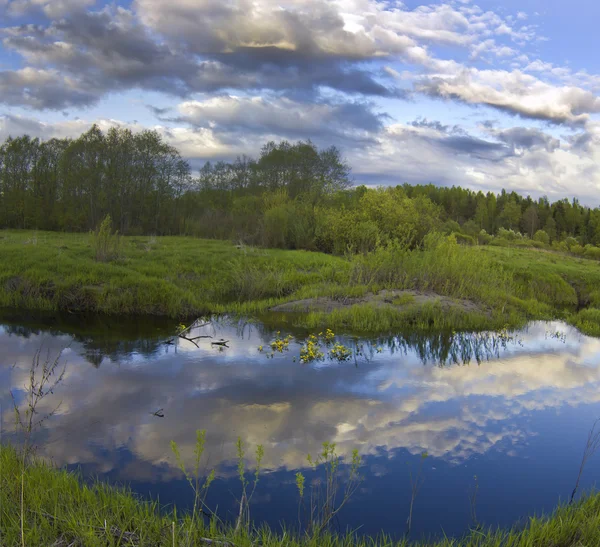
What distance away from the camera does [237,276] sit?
62.7 feet

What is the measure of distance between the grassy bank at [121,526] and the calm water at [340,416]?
27.7 inches

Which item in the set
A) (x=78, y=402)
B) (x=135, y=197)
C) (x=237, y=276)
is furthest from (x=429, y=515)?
(x=135, y=197)

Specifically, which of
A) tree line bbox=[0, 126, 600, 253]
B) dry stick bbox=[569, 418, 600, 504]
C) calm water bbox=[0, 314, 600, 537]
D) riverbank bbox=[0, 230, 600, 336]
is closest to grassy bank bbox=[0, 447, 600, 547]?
calm water bbox=[0, 314, 600, 537]

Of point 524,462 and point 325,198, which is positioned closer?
point 524,462

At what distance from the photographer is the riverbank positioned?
50.6 ft

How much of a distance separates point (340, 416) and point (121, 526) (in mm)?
4302

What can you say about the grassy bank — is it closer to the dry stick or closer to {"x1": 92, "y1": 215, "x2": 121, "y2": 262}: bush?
the dry stick

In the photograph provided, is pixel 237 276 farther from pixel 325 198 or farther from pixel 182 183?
pixel 182 183

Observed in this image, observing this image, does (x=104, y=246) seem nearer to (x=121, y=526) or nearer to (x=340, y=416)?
(x=340, y=416)

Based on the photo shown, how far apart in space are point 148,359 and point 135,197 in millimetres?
32846

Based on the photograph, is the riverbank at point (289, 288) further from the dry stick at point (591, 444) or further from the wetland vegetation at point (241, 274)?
the dry stick at point (591, 444)

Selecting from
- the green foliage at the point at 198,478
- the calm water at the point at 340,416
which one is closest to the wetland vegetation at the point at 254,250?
the calm water at the point at 340,416

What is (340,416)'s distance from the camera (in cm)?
825

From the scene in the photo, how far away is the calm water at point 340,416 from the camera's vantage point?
240 inches
